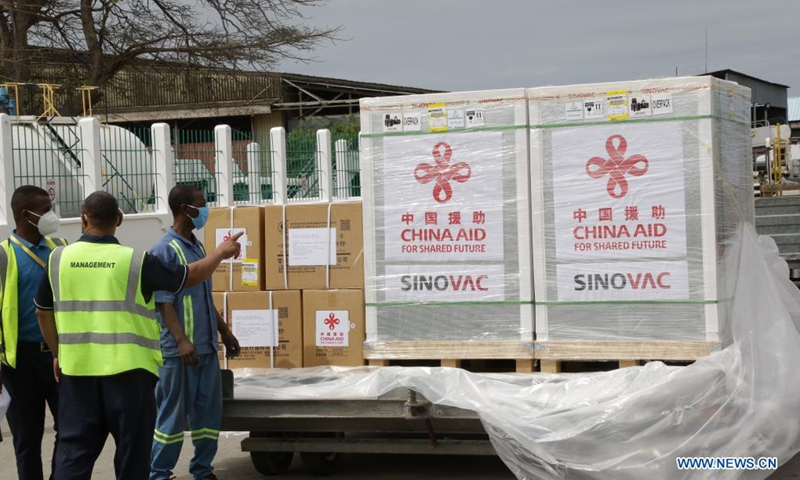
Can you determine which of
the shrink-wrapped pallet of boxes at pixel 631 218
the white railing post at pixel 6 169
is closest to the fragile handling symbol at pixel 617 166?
the shrink-wrapped pallet of boxes at pixel 631 218

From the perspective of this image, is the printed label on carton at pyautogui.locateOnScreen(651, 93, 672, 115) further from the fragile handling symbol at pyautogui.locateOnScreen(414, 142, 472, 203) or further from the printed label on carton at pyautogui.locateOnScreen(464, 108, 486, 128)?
the fragile handling symbol at pyautogui.locateOnScreen(414, 142, 472, 203)

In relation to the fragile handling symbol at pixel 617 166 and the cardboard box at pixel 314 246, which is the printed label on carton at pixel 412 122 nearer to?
the cardboard box at pixel 314 246

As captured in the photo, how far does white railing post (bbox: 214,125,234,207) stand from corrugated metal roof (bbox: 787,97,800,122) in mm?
34287

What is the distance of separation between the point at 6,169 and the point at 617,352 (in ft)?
28.4

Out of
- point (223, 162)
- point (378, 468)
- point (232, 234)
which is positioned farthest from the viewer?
point (223, 162)

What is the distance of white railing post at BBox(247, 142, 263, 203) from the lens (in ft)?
50.5

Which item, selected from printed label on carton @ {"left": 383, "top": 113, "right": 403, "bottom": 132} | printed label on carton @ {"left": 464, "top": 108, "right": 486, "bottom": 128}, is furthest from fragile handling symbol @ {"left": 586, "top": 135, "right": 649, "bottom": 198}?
printed label on carton @ {"left": 383, "top": 113, "right": 403, "bottom": 132}

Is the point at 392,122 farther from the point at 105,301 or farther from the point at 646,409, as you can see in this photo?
the point at 646,409

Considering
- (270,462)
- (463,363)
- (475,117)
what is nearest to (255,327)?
(270,462)

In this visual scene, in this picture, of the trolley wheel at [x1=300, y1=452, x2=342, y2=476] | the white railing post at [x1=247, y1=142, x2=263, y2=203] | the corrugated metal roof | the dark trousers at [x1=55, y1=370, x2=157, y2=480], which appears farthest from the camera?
the corrugated metal roof

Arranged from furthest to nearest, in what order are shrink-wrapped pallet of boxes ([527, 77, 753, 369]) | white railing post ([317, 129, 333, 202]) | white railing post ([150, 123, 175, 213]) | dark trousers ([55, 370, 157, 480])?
white railing post ([317, 129, 333, 202]) → white railing post ([150, 123, 175, 213]) → shrink-wrapped pallet of boxes ([527, 77, 753, 369]) → dark trousers ([55, 370, 157, 480])

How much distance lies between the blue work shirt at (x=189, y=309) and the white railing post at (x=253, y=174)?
9511mm

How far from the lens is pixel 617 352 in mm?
5480

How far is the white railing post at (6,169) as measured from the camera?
11.7 meters
